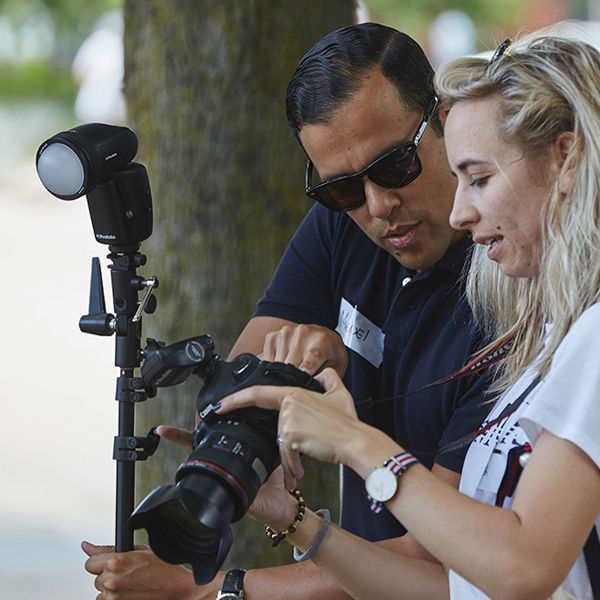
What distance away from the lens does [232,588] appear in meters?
2.18

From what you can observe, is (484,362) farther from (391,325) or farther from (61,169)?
(61,169)

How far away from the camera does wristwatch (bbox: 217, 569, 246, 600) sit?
217cm

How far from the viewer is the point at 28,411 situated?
6582 mm

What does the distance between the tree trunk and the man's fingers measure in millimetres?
1046

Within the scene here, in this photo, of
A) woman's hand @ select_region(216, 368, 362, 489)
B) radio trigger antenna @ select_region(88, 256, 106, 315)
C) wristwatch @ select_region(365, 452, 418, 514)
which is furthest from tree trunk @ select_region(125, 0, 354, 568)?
wristwatch @ select_region(365, 452, 418, 514)

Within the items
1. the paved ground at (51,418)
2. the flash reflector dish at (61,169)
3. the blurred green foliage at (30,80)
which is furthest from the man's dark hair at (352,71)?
the blurred green foliage at (30,80)

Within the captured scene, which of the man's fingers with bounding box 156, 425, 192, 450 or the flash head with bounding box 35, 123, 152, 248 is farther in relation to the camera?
the man's fingers with bounding box 156, 425, 192, 450

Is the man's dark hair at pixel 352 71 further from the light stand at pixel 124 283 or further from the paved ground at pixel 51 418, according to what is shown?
the paved ground at pixel 51 418

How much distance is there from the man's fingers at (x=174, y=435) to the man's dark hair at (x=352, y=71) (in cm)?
76

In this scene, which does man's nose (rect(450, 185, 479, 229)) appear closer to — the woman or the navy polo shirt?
the woman

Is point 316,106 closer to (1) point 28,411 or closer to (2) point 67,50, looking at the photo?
(1) point 28,411

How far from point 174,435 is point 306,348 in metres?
0.37

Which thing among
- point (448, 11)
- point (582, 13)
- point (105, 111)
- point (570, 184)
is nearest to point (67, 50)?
point (105, 111)

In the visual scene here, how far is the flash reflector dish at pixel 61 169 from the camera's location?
73.4 inches
